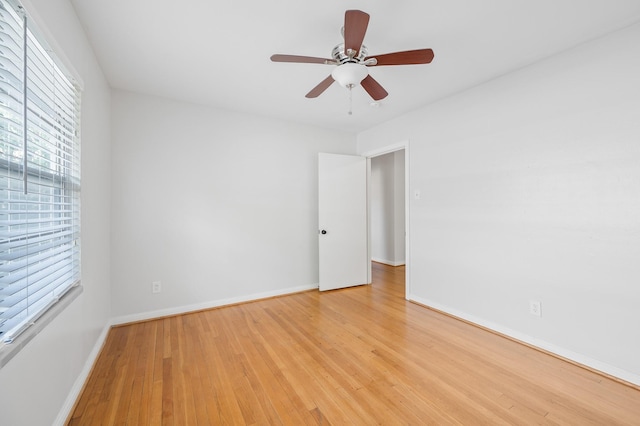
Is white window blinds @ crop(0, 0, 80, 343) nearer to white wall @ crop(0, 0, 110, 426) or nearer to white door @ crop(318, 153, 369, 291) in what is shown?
white wall @ crop(0, 0, 110, 426)

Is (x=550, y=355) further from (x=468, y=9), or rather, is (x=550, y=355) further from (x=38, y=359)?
(x=38, y=359)

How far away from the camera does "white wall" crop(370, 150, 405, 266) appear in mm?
5801

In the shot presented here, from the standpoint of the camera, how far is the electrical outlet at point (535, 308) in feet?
7.66

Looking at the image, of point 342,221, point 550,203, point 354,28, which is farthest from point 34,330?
point 550,203

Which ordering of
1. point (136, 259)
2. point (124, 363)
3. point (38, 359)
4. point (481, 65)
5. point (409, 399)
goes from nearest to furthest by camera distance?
point (38, 359)
point (409, 399)
point (124, 363)
point (481, 65)
point (136, 259)

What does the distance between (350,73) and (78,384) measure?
278cm

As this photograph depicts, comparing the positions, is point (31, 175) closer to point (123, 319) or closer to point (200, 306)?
point (123, 319)

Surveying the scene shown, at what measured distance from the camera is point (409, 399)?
5.61ft

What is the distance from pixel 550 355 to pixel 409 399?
1471mm

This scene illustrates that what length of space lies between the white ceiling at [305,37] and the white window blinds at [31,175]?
28.9 inches

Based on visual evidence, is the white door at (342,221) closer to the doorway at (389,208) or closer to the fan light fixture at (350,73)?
the doorway at (389,208)

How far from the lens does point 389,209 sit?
5.96 m

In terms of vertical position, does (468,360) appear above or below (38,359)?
below

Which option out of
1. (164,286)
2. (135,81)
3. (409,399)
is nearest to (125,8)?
(135,81)
